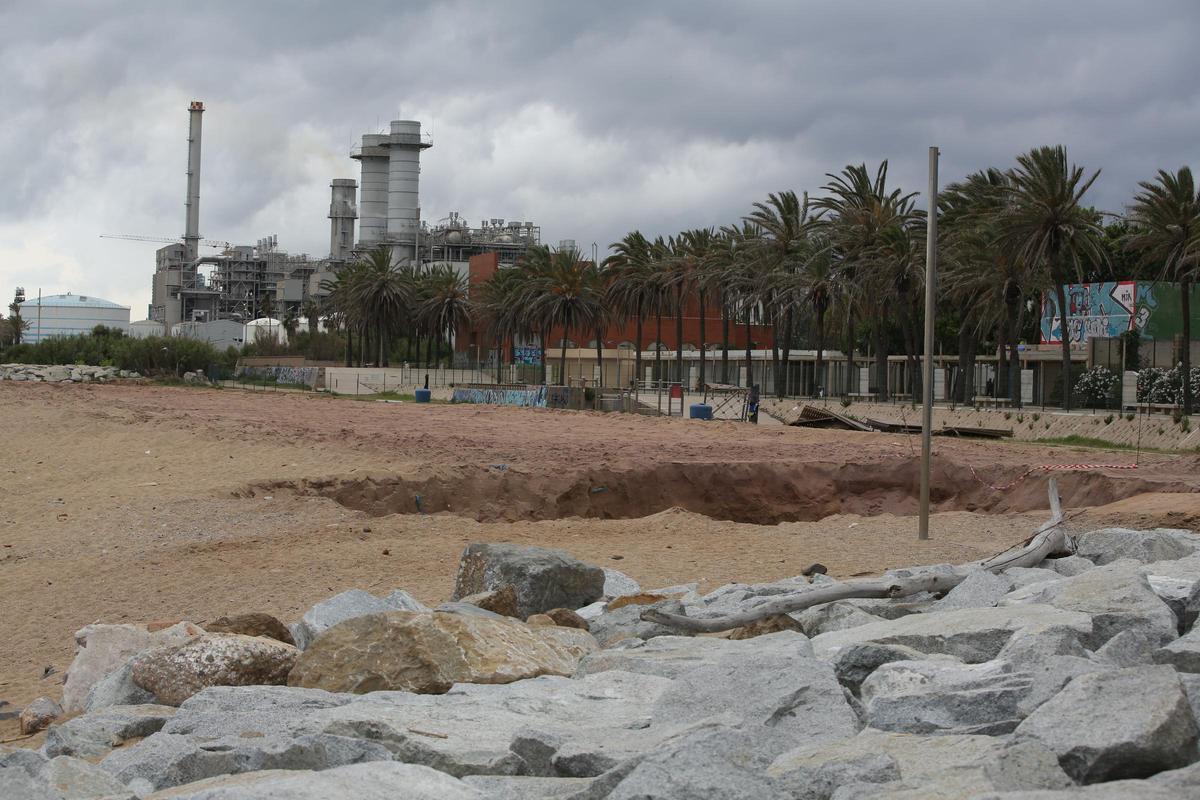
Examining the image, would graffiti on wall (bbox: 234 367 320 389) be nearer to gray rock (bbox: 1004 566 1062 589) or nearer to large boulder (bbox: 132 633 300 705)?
gray rock (bbox: 1004 566 1062 589)

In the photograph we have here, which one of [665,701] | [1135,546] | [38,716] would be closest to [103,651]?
[38,716]

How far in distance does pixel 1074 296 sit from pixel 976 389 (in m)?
9.47

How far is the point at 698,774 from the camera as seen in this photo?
4.51 m

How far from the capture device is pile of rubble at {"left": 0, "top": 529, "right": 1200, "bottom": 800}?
4543 mm

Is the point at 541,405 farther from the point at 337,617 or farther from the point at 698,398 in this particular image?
the point at 337,617

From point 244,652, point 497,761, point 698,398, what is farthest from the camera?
point 698,398

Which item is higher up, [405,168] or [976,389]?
[405,168]

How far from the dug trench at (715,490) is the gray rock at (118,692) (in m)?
12.8

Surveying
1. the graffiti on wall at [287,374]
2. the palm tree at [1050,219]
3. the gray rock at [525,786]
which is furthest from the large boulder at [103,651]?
the graffiti on wall at [287,374]

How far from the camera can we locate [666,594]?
35.1ft

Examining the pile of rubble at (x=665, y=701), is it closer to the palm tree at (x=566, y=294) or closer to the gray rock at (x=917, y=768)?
the gray rock at (x=917, y=768)

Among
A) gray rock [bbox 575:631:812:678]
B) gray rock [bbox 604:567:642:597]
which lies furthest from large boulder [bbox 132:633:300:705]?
gray rock [bbox 604:567:642:597]

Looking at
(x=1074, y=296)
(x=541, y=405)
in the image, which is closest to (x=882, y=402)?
(x=541, y=405)

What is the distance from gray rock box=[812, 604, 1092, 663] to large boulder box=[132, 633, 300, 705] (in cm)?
325
